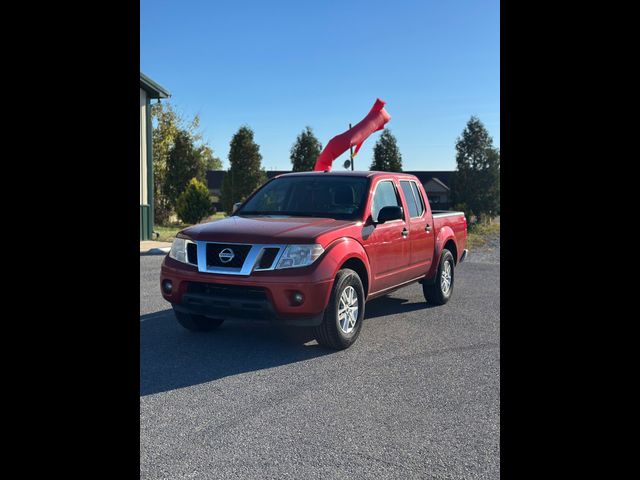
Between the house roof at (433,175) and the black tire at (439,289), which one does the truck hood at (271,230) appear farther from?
the house roof at (433,175)

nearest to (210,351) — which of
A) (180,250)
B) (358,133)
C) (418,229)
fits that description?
(180,250)

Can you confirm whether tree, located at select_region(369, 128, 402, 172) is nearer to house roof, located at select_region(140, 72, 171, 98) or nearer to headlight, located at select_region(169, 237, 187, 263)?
house roof, located at select_region(140, 72, 171, 98)

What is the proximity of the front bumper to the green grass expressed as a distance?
1618cm

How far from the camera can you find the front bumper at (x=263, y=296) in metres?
5.42

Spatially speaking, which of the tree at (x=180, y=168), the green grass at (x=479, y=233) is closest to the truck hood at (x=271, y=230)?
the green grass at (x=479, y=233)

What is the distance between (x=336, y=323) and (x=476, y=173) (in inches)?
1009

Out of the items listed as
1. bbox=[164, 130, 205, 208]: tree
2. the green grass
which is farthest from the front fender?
bbox=[164, 130, 205, 208]: tree

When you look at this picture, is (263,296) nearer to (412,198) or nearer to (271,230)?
(271,230)

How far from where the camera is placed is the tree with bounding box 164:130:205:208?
2881 centimetres

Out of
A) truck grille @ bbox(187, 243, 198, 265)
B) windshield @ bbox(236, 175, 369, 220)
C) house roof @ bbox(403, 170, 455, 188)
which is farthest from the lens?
house roof @ bbox(403, 170, 455, 188)

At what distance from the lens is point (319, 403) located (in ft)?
13.9

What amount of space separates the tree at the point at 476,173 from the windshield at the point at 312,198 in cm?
2333
